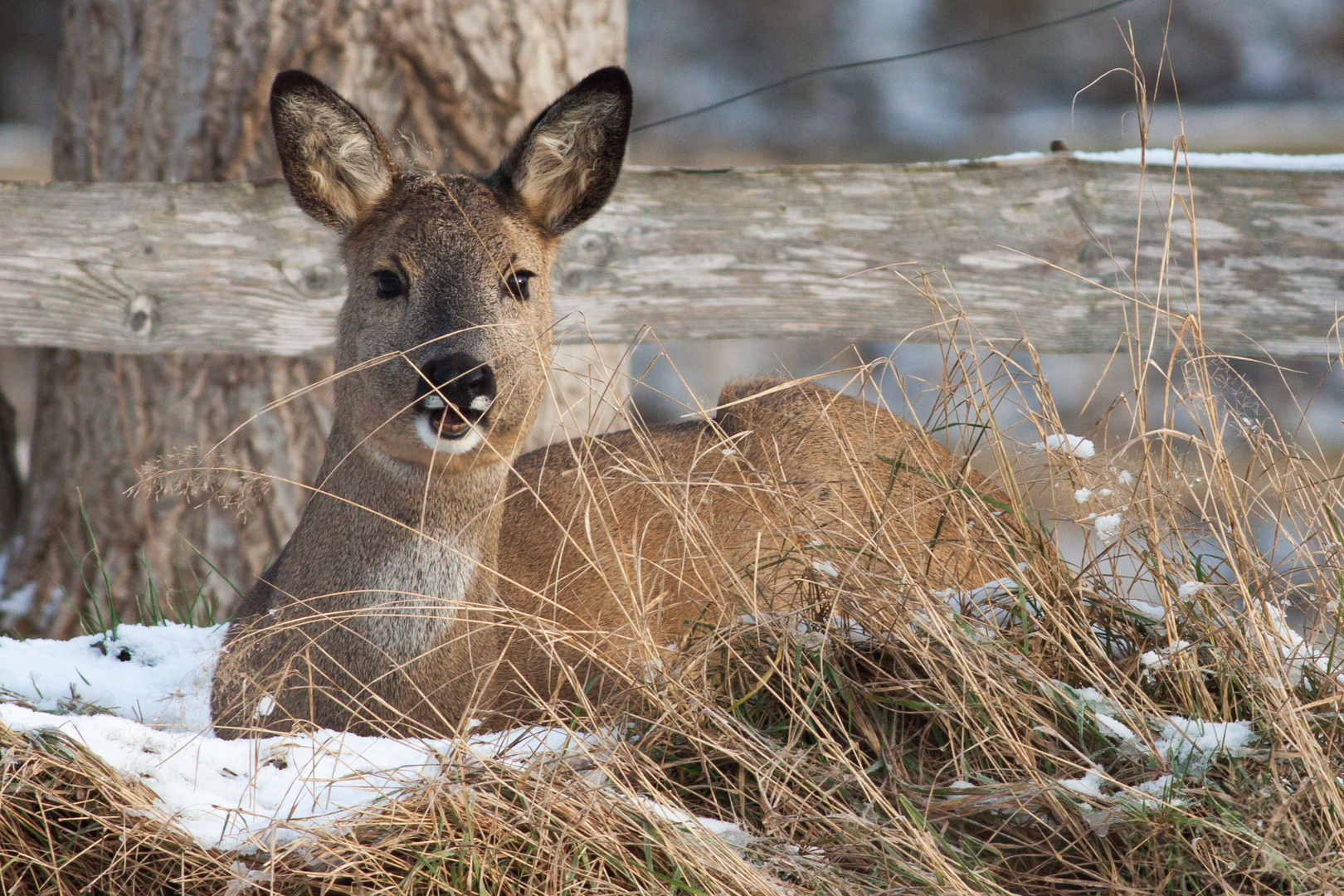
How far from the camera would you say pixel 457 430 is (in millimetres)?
2746

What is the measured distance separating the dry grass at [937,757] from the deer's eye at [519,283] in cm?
89

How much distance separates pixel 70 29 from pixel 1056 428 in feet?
13.8

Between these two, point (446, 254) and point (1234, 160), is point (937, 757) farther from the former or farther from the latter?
point (1234, 160)

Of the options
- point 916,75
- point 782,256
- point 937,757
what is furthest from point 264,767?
point 916,75

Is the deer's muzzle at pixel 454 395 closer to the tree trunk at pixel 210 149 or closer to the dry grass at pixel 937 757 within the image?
the dry grass at pixel 937 757

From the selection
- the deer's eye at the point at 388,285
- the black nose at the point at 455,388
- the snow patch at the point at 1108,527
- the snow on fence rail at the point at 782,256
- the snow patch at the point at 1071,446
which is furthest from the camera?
the snow on fence rail at the point at 782,256

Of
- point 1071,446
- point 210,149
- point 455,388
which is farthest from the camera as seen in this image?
point 210,149

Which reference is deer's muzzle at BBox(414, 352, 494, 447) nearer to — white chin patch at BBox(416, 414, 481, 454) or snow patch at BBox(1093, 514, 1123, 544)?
white chin patch at BBox(416, 414, 481, 454)

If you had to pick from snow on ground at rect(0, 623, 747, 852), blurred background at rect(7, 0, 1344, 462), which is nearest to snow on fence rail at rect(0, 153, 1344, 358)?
snow on ground at rect(0, 623, 747, 852)

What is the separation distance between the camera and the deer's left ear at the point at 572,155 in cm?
308

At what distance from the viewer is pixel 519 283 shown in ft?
10.3

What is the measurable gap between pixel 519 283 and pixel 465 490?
0.56m

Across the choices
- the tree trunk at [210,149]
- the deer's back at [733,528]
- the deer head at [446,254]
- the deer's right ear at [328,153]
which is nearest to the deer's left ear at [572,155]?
the deer head at [446,254]

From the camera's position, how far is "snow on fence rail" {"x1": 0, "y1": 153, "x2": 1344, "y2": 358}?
3.97 meters
